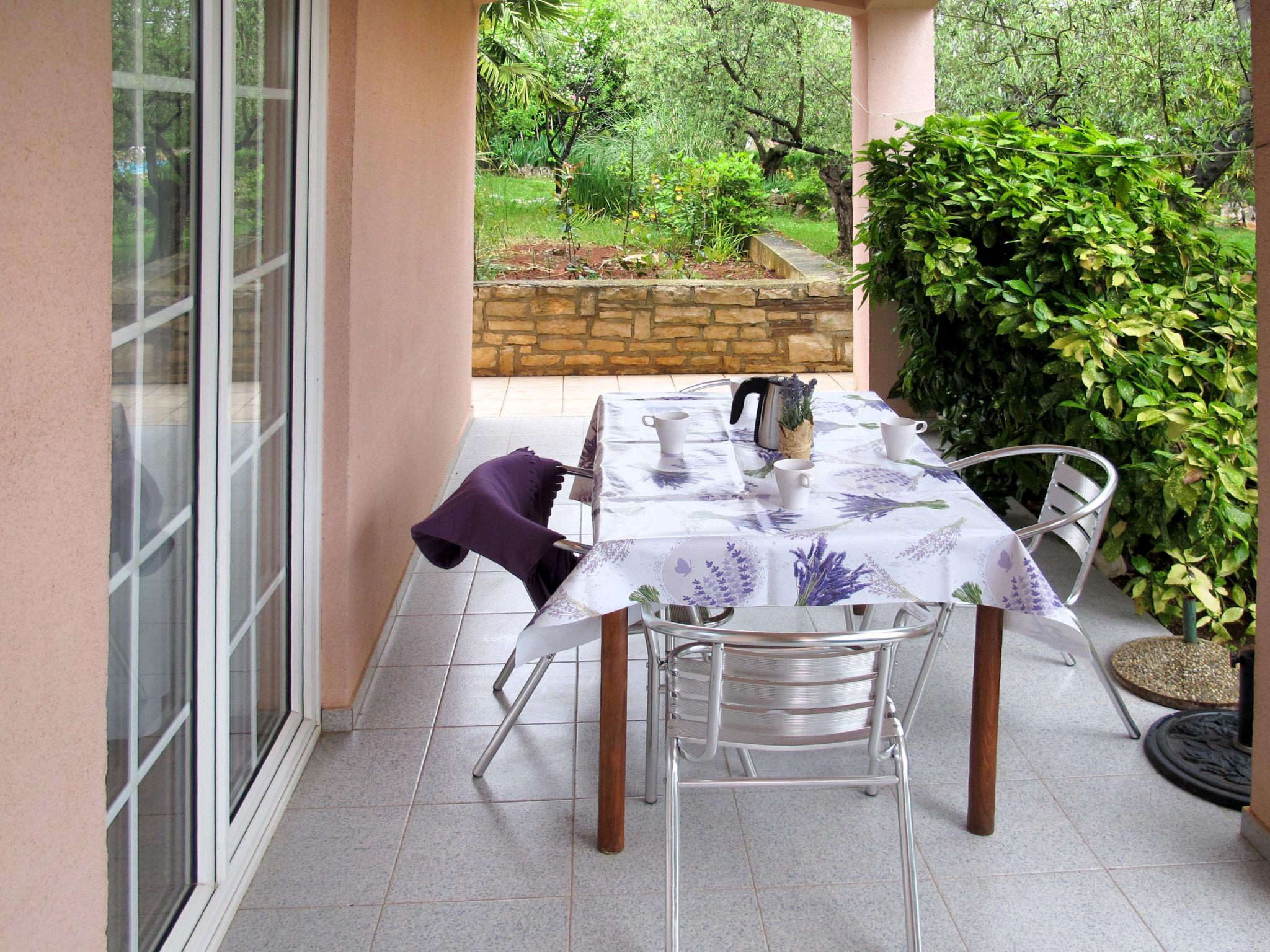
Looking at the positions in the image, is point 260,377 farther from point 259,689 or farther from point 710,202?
point 710,202

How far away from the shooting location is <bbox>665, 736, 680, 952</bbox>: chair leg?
2238 mm

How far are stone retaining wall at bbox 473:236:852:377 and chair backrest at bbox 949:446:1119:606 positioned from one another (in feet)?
16.6

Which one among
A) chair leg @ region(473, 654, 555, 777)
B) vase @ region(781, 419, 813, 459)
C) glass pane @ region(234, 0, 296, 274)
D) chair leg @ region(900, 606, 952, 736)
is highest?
glass pane @ region(234, 0, 296, 274)

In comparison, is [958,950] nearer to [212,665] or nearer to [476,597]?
[212,665]

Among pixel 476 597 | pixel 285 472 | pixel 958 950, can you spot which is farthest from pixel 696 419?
pixel 958 950

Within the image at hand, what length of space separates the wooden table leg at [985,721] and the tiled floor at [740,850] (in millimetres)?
75

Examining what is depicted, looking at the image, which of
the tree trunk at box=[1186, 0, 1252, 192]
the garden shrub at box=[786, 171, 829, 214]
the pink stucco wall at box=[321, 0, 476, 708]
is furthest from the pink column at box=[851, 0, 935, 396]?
the garden shrub at box=[786, 171, 829, 214]

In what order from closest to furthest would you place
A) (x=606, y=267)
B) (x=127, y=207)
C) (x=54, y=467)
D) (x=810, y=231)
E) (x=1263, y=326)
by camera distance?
(x=54, y=467), (x=127, y=207), (x=1263, y=326), (x=606, y=267), (x=810, y=231)

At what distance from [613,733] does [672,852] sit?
1.18 feet

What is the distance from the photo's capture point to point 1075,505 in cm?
320

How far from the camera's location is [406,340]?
14.0ft

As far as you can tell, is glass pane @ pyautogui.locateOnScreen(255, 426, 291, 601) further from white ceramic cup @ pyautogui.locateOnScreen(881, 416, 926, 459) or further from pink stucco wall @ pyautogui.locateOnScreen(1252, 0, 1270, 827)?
pink stucco wall @ pyautogui.locateOnScreen(1252, 0, 1270, 827)

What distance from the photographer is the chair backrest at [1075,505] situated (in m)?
2.95

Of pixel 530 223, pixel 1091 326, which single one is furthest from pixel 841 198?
pixel 1091 326
